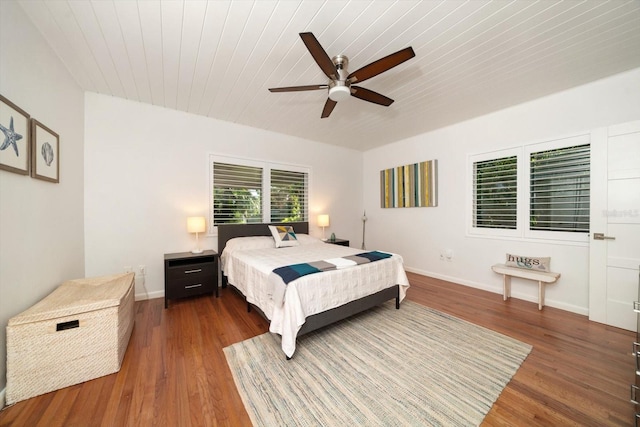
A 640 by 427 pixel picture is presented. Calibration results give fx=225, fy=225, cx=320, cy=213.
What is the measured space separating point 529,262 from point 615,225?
0.88 metres

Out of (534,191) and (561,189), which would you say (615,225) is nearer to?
(561,189)

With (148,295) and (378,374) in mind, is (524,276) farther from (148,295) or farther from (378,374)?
(148,295)

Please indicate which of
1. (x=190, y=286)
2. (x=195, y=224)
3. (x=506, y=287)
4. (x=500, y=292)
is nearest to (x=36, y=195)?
(x=195, y=224)

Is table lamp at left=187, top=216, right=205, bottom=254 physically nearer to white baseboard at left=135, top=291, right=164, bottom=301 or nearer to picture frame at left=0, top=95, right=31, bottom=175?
white baseboard at left=135, top=291, right=164, bottom=301

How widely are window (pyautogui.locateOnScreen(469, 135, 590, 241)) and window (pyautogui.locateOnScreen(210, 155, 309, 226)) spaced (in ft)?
10.1

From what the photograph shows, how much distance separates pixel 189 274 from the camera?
300cm

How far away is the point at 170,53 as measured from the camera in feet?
7.01

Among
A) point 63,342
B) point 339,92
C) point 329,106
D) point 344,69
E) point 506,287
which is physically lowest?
point 506,287

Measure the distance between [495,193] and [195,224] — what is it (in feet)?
14.8

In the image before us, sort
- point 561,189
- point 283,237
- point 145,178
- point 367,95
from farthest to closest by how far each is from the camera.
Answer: point 283,237 < point 145,178 < point 561,189 < point 367,95

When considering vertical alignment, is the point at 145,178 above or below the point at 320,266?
above

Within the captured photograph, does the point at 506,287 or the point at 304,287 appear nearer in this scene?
the point at 304,287

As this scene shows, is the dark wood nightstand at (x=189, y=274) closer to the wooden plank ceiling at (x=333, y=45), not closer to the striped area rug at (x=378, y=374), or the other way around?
the striped area rug at (x=378, y=374)

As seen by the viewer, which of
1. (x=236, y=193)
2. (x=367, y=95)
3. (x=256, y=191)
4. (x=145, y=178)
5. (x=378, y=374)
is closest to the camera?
(x=378, y=374)
